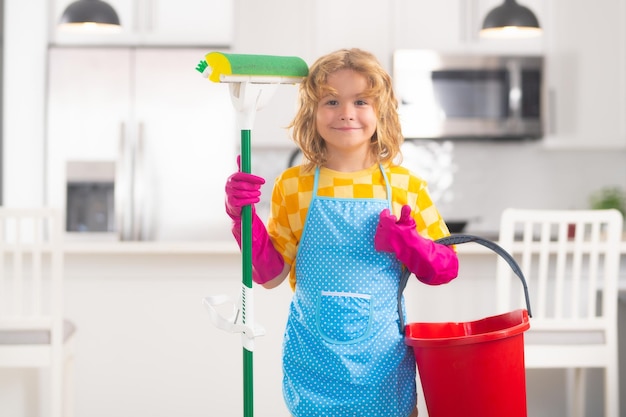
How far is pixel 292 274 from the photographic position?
5.22 ft

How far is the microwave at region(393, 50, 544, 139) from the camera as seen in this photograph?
4180mm

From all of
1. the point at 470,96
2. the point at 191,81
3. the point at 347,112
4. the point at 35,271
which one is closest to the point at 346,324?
the point at 347,112

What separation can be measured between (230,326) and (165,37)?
2885 millimetres

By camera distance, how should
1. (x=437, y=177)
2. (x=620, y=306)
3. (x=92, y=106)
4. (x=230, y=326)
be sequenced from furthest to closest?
1. (x=437, y=177)
2. (x=92, y=106)
3. (x=620, y=306)
4. (x=230, y=326)

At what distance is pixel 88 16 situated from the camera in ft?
11.7

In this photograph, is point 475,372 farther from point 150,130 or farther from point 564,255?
point 150,130

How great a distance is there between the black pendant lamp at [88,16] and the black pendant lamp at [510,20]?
1597 mm

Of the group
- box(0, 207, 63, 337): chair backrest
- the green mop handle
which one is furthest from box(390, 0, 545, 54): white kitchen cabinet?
the green mop handle

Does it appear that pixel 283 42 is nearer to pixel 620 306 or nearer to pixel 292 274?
pixel 620 306

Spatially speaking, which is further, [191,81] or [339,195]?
[191,81]

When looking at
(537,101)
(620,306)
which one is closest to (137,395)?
(620,306)

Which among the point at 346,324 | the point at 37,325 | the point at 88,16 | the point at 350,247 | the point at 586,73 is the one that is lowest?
the point at 37,325

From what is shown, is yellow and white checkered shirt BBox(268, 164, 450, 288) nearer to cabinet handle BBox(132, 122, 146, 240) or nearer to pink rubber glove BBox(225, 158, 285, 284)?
pink rubber glove BBox(225, 158, 285, 284)

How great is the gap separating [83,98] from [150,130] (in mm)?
347
